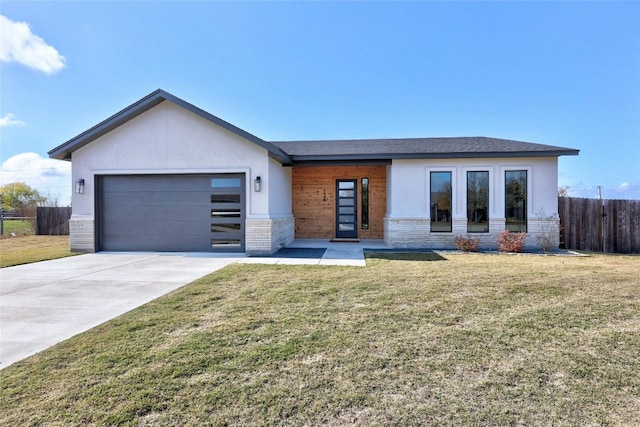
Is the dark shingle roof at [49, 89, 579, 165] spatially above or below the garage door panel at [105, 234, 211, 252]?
above

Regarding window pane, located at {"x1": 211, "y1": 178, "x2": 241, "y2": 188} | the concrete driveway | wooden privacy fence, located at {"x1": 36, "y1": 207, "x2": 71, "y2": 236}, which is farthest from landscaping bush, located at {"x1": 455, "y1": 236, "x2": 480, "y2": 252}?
wooden privacy fence, located at {"x1": 36, "y1": 207, "x2": 71, "y2": 236}

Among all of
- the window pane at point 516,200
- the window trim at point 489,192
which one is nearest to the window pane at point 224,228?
the window trim at point 489,192

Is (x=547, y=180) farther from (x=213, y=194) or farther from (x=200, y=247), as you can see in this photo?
(x=200, y=247)

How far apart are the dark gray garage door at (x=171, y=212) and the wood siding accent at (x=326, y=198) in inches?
155

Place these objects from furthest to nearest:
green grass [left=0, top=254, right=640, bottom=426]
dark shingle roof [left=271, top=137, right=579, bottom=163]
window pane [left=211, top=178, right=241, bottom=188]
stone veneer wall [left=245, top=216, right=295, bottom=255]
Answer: dark shingle roof [left=271, top=137, right=579, bottom=163], window pane [left=211, top=178, right=241, bottom=188], stone veneer wall [left=245, top=216, right=295, bottom=255], green grass [left=0, top=254, right=640, bottom=426]

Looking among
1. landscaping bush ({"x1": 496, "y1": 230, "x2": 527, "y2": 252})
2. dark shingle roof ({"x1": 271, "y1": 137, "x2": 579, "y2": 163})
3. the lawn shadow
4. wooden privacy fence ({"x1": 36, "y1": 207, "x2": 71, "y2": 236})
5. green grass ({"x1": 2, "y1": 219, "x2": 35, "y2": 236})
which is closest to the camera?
the lawn shadow

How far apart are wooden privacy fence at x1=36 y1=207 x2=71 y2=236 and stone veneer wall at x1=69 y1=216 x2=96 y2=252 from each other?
25.1 feet

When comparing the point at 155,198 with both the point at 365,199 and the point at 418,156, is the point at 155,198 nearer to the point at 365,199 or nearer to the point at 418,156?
the point at 365,199

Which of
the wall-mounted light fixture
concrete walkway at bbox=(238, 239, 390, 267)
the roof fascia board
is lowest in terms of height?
concrete walkway at bbox=(238, 239, 390, 267)

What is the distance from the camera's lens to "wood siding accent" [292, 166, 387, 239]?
13.3 meters

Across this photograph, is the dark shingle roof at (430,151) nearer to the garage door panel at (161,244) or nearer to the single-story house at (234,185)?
the single-story house at (234,185)

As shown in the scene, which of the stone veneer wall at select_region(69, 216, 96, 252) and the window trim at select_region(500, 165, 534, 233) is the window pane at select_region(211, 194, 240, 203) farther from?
the window trim at select_region(500, 165, 534, 233)

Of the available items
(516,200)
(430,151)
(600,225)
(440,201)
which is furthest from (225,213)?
(600,225)

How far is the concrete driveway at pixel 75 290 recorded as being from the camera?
3701mm
